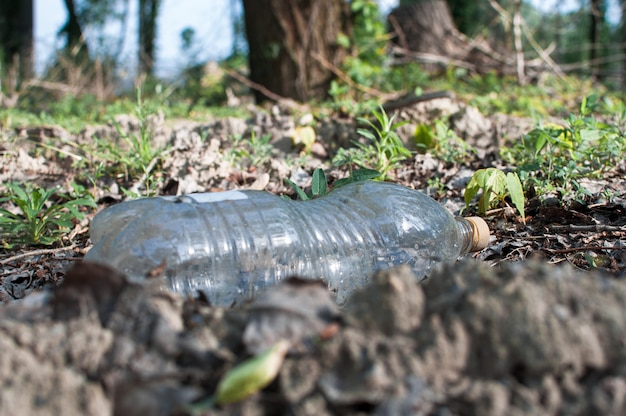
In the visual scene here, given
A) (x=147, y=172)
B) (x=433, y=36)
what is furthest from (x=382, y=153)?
(x=433, y=36)

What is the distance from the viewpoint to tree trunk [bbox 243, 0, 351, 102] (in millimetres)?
6285

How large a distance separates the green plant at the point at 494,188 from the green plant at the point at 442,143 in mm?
690

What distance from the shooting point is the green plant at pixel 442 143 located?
358 cm

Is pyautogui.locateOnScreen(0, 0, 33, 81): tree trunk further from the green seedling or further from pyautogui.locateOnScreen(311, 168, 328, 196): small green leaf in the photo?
the green seedling

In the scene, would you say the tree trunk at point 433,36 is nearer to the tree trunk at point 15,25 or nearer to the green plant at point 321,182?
the green plant at point 321,182

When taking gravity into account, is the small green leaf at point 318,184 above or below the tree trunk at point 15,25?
below

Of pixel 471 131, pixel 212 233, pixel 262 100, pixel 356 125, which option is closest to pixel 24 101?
pixel 262 100

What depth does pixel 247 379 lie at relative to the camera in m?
1.09

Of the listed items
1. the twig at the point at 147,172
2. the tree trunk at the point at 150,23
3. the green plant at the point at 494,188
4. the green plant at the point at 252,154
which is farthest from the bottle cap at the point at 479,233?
the tree trunk at the point at 150,23

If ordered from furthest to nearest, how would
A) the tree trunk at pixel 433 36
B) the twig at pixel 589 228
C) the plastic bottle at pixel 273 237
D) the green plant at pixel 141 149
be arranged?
1. the tree trunk at pixel 433 36
2. the green plant at pixel 141 149
3. the twig at pixel 589 228
4. the plastic bottle at pixel 273 237

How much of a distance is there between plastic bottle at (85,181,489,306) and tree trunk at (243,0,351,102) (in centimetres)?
405

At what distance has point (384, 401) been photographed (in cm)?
109

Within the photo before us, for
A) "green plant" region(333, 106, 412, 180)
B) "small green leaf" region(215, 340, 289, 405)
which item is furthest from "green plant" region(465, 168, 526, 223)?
"small green leaf" region(215, 340, 289, 405)

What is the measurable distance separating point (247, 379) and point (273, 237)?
3.62 feet
